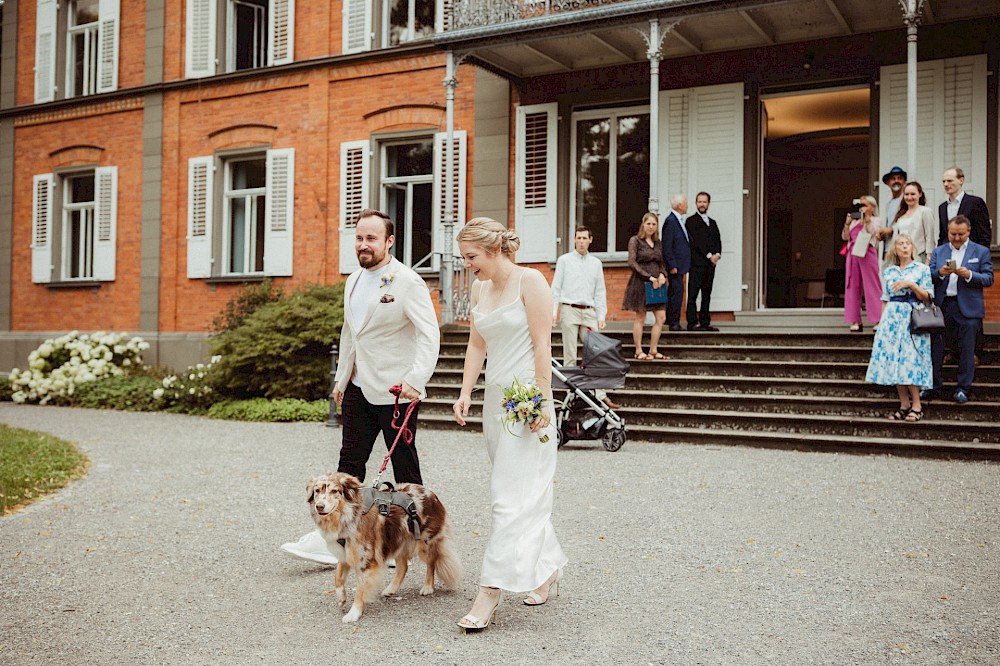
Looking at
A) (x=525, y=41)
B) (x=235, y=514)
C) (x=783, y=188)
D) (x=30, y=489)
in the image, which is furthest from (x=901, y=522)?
(x=783, y=188)

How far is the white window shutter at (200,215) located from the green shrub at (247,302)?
2110 millimetres

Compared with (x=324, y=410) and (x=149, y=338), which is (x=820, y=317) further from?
(x=149, y=338)

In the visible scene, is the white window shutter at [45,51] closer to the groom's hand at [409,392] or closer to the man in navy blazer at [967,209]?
the man in navy blazer at [967,209]

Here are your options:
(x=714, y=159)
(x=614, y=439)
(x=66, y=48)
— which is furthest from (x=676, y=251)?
(x=66, y=48)

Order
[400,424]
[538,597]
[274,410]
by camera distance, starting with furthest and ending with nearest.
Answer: [274,410]
[400,424]
[538,597]

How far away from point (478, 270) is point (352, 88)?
12.9m

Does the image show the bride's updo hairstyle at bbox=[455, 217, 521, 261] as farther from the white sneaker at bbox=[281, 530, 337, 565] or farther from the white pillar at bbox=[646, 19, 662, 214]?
the white pillar at bbox=[646, 19, 662, 214]

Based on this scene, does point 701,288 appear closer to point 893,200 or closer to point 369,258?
point 893,200

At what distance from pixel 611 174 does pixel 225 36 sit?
8.40m

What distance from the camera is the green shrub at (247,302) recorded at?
1562 centimetres

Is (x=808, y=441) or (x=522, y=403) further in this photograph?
(x=808, y=441)

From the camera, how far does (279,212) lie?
17000 millimetres

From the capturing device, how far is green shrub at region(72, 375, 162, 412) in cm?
1466

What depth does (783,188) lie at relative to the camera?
19.7 meters
